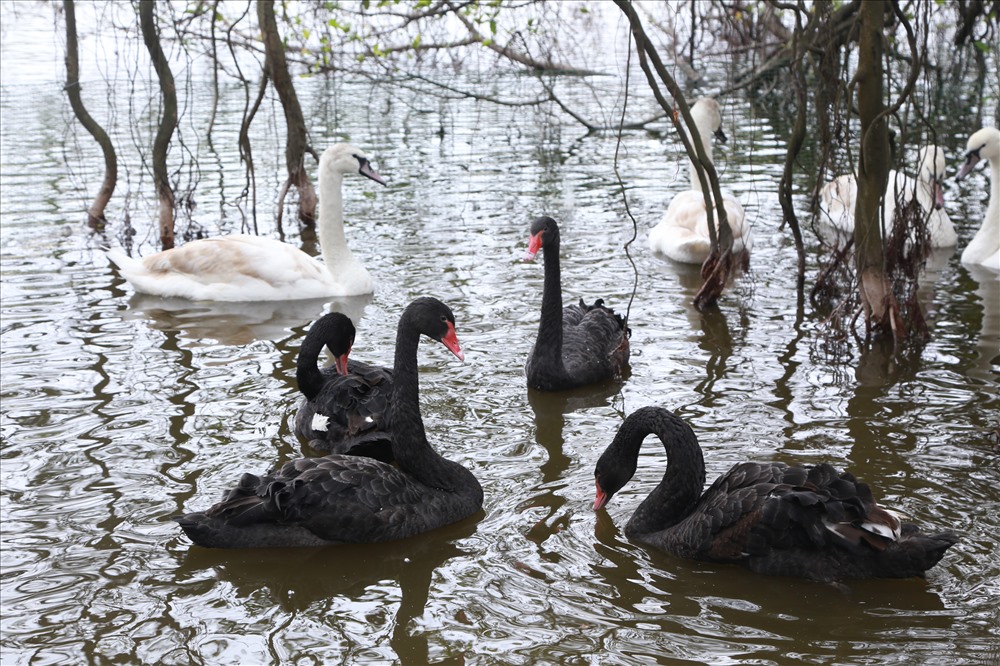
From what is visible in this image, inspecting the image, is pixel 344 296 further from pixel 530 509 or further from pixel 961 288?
pixel 961 288

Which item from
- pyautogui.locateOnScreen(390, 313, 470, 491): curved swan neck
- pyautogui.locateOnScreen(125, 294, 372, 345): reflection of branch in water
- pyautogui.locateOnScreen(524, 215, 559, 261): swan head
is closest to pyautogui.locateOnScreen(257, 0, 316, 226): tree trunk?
pyautogui.locateOnScreen(125, 294, 372, 345): reflection of branch in water

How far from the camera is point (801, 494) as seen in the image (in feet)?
14.2

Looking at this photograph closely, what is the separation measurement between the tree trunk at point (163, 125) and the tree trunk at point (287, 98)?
3.36ft

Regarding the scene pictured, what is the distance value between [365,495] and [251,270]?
4.19 m

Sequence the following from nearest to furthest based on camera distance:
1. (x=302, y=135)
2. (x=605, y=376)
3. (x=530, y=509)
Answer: (x=530, y=509) → (x=605, y=376) → (x=302, y=135)

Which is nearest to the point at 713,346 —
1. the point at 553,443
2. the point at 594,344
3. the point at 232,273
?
the point at 594,344

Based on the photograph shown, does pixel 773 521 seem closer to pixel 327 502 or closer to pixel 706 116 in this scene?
pixel 327 502

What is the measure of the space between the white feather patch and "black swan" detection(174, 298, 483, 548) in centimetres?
68

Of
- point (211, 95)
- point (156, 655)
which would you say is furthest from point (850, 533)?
point (211, 95)

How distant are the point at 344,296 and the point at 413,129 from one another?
774cm

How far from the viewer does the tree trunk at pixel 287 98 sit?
10516 mm

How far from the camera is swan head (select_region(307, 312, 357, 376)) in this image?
610 centimetres

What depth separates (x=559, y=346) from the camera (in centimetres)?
671

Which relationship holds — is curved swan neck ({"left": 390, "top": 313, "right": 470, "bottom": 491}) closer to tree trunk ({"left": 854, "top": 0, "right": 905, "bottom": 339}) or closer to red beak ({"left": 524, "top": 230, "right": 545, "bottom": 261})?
red beak ({"left": 524, "top": 230, "right": 545, "bottom": 261})
